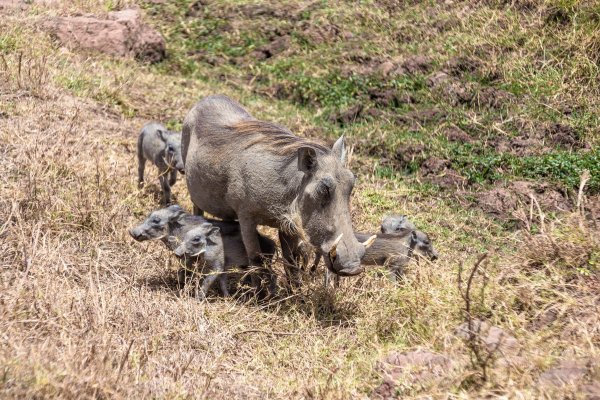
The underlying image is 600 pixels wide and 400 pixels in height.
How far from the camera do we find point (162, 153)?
8.11 m

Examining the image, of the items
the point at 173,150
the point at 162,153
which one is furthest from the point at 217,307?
the point at 162,153

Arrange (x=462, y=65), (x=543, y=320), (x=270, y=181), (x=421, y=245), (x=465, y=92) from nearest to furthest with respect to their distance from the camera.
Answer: (x=543, y=320), (x=270, y=181), (x=421, y=245), (x=465, y=92), (x=462, y=65)

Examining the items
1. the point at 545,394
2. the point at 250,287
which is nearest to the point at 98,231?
the point at 250,287

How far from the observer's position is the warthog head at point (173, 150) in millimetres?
7945

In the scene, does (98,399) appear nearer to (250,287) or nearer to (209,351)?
(209,351)

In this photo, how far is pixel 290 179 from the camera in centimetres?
596

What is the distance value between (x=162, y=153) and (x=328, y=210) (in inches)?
111

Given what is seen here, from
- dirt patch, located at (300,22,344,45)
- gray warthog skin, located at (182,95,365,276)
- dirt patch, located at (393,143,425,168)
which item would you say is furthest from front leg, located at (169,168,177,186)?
dirt patch, located at (300,22,344,45)

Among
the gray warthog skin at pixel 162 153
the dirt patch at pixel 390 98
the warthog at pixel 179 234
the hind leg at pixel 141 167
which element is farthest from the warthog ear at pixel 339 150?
the dirt patch at pixel 390 98

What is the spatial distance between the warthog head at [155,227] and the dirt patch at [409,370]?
83.5 inches

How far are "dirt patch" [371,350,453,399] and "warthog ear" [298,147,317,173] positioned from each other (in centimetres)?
143

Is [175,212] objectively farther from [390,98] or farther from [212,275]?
[390,98]

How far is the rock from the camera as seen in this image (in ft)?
38.0

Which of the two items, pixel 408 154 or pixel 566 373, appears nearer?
pixel 566 373
